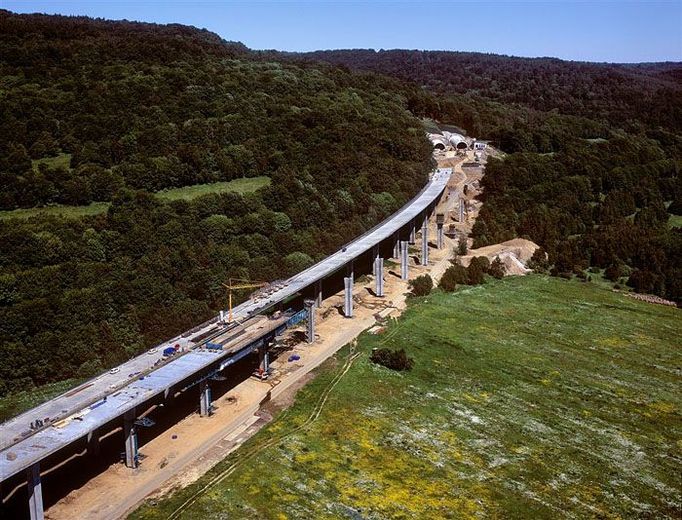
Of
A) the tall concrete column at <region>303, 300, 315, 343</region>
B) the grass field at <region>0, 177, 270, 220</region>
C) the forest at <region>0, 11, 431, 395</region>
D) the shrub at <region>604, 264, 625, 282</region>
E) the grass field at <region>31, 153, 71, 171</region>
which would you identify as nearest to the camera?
the forest at <region>0, 11, 431, 395</region>

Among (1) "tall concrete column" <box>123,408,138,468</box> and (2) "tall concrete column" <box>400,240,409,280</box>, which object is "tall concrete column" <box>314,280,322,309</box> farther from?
(1) "tall concrete column" <box>123,408,138,468</box>

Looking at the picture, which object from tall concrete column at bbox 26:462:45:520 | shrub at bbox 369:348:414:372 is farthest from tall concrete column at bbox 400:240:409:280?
tall concrete column at bbox 26:462:45:520

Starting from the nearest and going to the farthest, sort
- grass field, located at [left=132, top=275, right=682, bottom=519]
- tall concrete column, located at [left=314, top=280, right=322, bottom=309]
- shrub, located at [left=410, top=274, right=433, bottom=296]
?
grass field, located at [left=132, top=275, right=682, bottom=519] → tall concrete column, located at [left=314, top=280, right=322, bottom=309] → shrub, located at [left=410, top=274, right=433, bottom=296]

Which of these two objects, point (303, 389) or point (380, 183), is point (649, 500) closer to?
point (303, 389)

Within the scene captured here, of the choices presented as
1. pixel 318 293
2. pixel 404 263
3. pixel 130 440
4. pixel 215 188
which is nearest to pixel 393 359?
pixel 318 293

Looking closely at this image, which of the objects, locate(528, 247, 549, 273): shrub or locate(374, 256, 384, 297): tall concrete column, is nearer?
locate(374, 256, 384, 297): tall concrete column

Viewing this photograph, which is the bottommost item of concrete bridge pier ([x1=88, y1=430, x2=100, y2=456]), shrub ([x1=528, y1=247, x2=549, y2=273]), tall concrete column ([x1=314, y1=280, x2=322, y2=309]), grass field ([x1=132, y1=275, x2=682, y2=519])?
grass field ([x1=132, y1=275, x2=682, y2=519])

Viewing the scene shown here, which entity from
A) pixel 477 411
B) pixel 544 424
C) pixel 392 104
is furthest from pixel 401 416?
pixel 392 104
